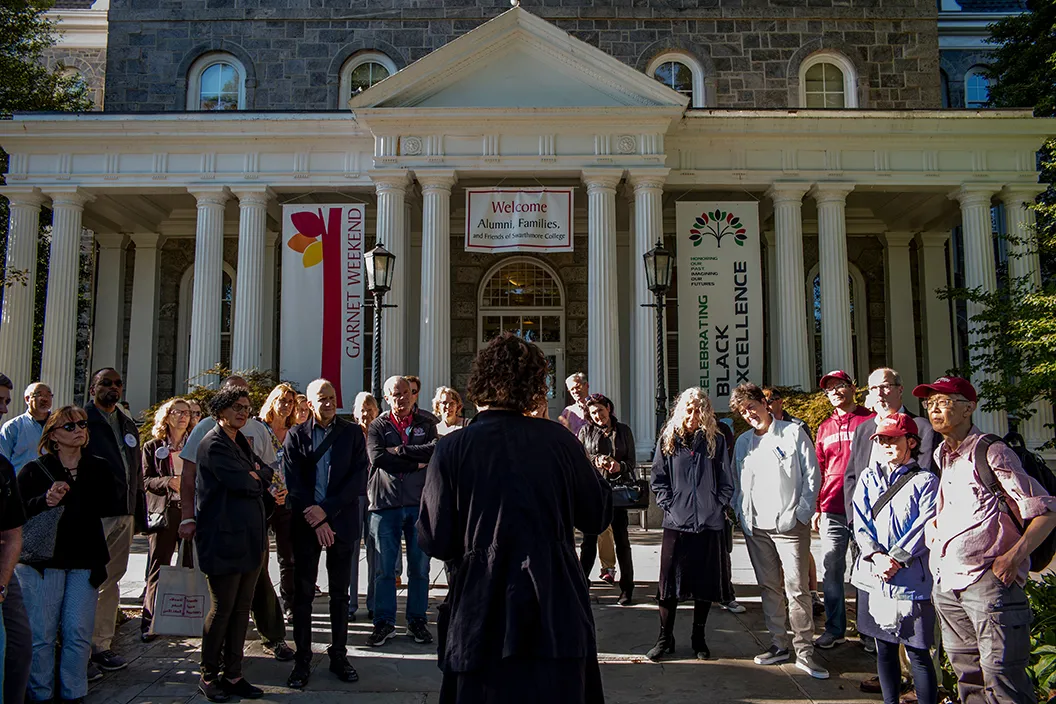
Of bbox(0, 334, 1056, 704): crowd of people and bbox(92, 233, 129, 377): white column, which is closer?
bbox(0, 334, 1056, 704): crowd of people

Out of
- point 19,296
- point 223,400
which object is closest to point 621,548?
point 223,400

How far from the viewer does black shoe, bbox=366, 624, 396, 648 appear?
6.25 metres

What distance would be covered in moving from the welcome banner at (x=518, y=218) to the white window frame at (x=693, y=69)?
24.0ft

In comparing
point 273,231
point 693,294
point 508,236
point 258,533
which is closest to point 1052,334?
point 693,294

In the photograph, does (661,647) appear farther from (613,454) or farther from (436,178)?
(436,178)

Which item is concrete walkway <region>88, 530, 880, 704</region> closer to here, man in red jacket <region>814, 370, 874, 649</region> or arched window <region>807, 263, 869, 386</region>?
man in red jacket <region>814, 370, 874, 649</region>

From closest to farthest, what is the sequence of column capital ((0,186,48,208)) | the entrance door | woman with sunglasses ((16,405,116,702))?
woman with sunglasses ((16,405,116,702)) → column capital ((0,186,48,208)) → the entrance door

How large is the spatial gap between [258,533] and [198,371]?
12.1 meters

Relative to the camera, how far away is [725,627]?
22.6ft

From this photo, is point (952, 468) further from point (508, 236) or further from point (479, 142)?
point (479, 142)

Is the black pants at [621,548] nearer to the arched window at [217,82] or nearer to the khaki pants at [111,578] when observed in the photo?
the khaki pants at [111,578]

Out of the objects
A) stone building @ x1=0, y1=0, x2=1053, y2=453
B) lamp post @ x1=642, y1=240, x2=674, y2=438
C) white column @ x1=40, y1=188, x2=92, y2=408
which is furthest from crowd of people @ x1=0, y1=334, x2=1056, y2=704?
white column @ x1=40, y1=188, x2=92, y2=408

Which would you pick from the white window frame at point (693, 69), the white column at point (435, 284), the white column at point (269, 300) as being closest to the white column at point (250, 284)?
the white column at point (269, 300)

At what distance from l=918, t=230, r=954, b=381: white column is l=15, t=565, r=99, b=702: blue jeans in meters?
19.4
